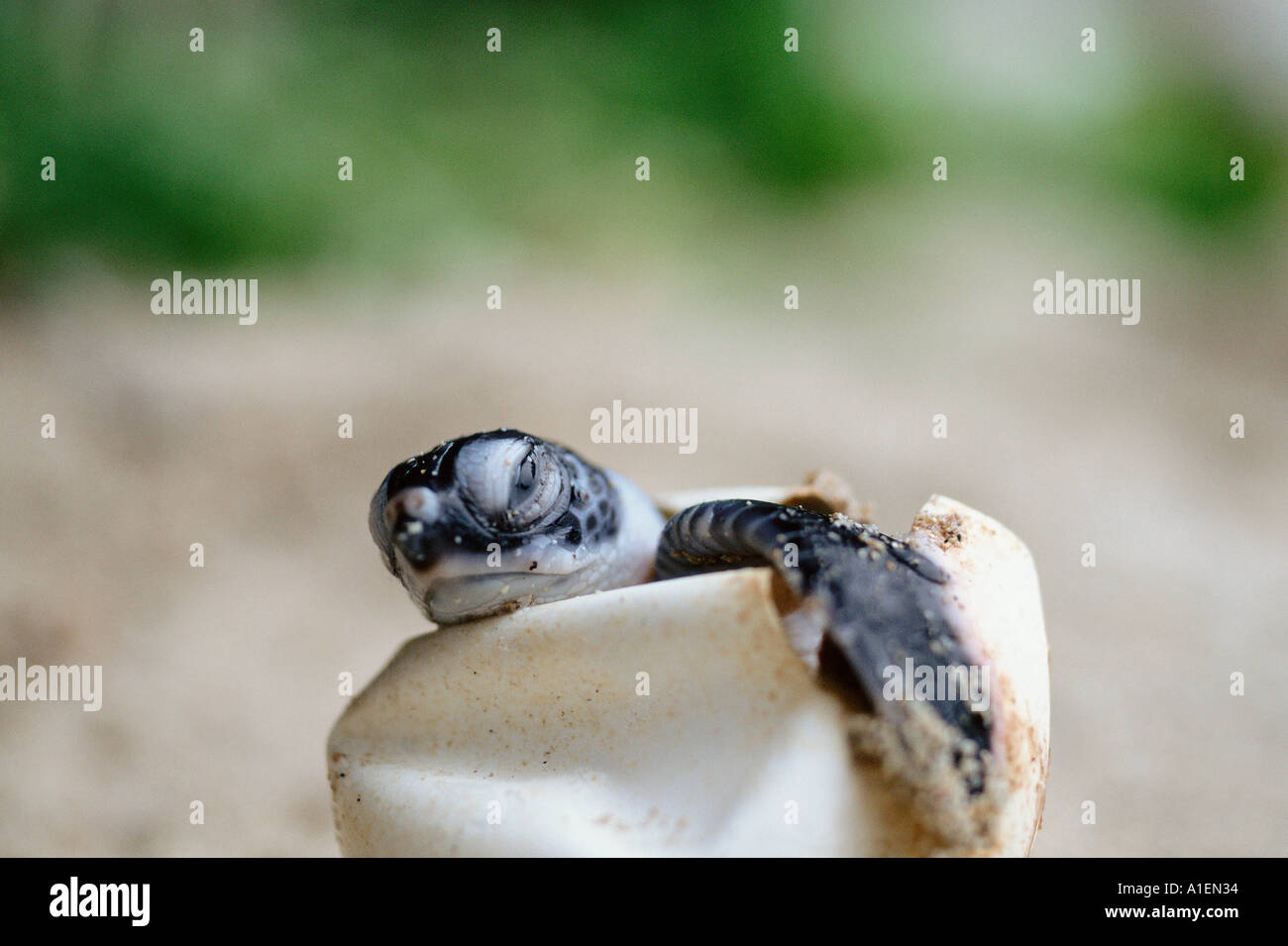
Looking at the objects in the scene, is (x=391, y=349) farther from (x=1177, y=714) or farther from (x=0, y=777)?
(x=1177, y=714)

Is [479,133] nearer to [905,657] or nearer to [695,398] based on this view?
[695,398]

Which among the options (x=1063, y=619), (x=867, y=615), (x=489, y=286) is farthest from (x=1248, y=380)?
(x=867, y=615)

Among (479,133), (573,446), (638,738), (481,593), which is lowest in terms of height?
(638,738)

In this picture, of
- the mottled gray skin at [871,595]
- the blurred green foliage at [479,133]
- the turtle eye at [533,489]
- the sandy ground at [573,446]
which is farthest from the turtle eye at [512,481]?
the blurred green foliage at [479,133]

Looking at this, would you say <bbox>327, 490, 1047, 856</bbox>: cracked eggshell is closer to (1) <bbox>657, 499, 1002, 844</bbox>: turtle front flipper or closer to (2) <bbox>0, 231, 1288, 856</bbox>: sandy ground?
(1) <bbox>657, 499, 1002, 844</bbox>: turtle front flipper

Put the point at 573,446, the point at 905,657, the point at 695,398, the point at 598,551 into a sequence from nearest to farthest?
the point at 905,657 < the point at 598,551 < the point at 573,446 < the point at 695,398

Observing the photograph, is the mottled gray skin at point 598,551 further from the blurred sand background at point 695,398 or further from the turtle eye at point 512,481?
the blurred sand background at point 695,398

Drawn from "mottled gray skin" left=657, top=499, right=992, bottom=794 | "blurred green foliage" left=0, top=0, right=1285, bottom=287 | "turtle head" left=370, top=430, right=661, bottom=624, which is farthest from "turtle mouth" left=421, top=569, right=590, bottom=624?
"blurred green foliage" left=0, top=0, right=1285, bottom=287

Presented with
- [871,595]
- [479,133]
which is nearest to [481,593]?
[871,595]
